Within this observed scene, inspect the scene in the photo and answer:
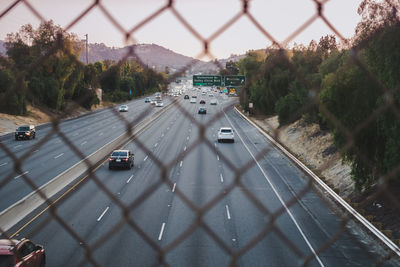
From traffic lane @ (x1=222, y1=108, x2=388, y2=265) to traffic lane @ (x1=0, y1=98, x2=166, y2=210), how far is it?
30.4 ft

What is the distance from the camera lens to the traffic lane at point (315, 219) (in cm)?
1258

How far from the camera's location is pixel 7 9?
2.20m

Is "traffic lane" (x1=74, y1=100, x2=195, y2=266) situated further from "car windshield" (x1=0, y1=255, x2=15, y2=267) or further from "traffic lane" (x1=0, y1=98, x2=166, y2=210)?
"traffic lane" (x1=0, y1=98, x2=166, y2=210)

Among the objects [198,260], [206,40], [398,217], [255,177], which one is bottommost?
[398,217]

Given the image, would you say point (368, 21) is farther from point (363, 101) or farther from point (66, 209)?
point (66, 209)

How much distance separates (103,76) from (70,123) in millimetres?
42763

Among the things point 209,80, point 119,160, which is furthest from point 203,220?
point 119,160

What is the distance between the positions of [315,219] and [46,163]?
16569 mm

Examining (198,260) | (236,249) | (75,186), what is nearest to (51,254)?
(198,260)

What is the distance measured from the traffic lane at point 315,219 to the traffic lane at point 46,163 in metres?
9.27

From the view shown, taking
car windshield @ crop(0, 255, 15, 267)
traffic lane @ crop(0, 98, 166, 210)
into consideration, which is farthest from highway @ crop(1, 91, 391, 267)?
car windshield @ crop(0, 255, 15, 267)

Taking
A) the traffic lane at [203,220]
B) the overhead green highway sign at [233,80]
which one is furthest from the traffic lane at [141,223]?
the overhead green highway sign at [233,80]

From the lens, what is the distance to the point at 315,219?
626 inches

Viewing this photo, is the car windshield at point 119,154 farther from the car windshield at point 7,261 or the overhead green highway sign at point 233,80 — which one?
the overhead green highway sign at point 233,80
